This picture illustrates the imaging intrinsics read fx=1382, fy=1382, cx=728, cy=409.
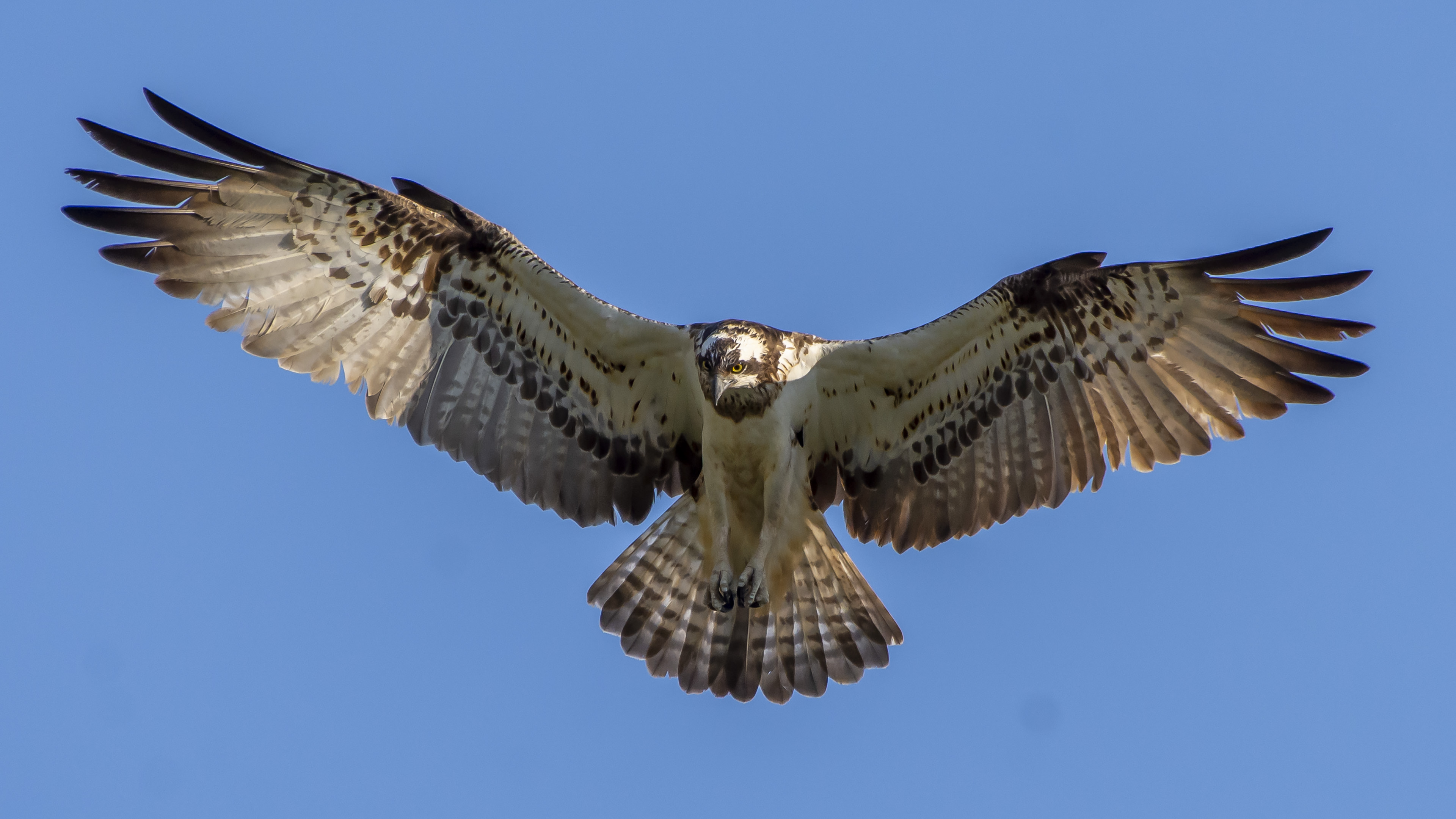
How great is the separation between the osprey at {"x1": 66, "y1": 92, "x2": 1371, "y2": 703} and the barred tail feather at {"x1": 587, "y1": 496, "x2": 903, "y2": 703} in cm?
2

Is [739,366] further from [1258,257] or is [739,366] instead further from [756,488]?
[1258,257]

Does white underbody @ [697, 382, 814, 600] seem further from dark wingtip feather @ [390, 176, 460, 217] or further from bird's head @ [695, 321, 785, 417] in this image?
dark wingtip feather @ [390, 176, 460, 217]

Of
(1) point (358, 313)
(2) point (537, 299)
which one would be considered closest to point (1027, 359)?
(2) point (537, 299)

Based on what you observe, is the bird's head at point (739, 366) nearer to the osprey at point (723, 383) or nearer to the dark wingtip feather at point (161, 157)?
the osprey at point (723, 383)

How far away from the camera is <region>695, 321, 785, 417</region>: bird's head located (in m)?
7.87

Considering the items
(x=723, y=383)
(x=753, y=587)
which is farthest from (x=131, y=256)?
(x=753, y=587)

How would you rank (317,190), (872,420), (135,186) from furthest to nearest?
(872,420), (317,190), (135,186)

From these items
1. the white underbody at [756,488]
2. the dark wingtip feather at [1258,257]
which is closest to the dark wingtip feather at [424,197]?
the white underbody at [756,488]

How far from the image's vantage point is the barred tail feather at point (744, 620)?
8766 mm

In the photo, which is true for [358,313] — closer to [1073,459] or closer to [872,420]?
[872,420]

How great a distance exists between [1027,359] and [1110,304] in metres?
0.58

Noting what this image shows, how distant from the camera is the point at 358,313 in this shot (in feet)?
27.8

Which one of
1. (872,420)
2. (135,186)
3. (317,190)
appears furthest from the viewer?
(872,420)

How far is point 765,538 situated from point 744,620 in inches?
24.9
